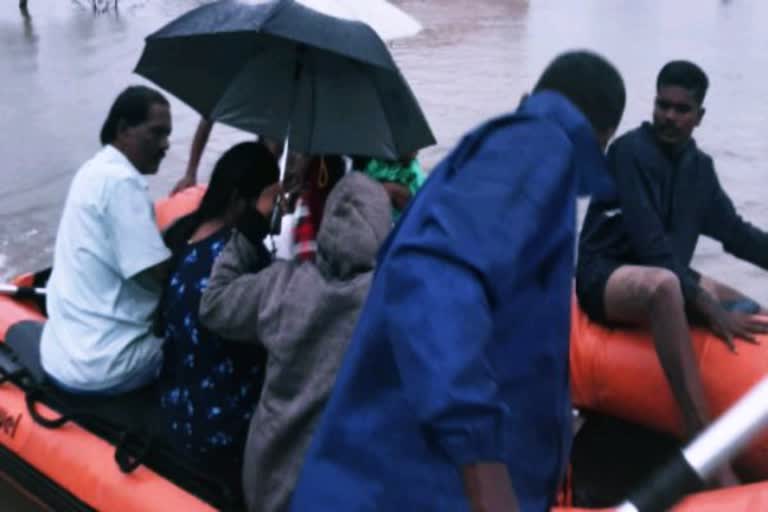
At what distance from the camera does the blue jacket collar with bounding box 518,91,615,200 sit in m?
1.68

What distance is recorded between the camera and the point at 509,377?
65.9 inches

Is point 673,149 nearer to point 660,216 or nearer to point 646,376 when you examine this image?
point 660,216

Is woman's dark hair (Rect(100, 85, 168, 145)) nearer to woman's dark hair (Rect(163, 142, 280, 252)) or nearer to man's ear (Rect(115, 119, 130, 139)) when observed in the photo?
man's ear (Rect(115, 119, 130, 139))

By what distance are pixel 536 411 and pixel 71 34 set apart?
17.7 meters

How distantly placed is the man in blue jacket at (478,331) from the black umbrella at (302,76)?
3.94ft

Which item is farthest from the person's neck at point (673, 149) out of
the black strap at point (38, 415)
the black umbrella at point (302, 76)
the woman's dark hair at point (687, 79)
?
the black strap at point (38, 415)

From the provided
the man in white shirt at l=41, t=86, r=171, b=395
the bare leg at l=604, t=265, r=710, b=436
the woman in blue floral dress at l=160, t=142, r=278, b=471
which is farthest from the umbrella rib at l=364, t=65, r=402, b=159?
the bare leg at l=604, t=265, r=710, b=436

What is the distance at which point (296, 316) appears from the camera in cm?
219

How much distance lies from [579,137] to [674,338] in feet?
4.86

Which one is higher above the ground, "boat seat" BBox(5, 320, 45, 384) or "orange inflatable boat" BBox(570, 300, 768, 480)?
"orange inflatable boat" BBox(570, 300, 768, 480)

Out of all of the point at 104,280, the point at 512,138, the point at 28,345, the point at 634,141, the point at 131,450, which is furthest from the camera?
the point at 28,345

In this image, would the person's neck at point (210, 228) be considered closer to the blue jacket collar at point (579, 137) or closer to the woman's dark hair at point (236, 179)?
the woman's dark hair at point (236, 179)

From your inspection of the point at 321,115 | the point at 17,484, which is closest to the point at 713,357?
the point at 321,115

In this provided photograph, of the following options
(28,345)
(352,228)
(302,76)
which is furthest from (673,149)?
(28,345)
